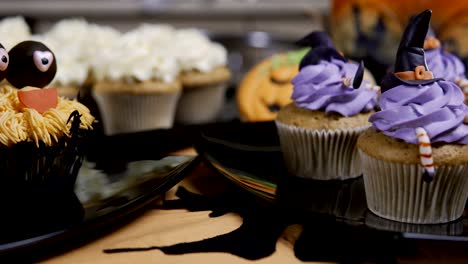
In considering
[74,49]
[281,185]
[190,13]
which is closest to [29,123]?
[281,185]

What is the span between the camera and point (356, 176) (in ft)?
5.43

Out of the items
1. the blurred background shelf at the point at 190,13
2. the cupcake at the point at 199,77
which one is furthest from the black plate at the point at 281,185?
the blurred background shelf at the point at 190,13

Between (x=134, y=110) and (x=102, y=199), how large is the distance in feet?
3.82

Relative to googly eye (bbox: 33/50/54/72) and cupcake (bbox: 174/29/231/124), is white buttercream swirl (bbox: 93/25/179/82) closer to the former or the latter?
cupcake (bbox: 174/29/231/124)

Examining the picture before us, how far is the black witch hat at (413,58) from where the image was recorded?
130 centimetres

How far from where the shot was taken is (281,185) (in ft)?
5.02

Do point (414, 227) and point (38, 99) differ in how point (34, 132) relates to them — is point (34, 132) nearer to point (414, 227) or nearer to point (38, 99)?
point (38, 99)

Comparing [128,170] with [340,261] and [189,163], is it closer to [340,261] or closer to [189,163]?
[189,163]

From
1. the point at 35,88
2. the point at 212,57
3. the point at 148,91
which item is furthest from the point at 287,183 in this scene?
the point at 212,57

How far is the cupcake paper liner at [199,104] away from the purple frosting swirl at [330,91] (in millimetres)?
1082

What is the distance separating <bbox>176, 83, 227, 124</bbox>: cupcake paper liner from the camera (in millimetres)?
2727

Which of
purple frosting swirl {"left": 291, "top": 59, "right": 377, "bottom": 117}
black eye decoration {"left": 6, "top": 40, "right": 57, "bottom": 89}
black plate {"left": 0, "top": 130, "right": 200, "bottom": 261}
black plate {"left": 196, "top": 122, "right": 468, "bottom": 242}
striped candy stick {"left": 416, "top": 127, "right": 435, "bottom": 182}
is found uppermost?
black eye decoration {"left": 6, "top": 40, "right": 57, "bottom": 89}

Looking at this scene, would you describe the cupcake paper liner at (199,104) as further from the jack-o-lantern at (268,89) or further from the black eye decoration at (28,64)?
the black eye decoration at (28,64)

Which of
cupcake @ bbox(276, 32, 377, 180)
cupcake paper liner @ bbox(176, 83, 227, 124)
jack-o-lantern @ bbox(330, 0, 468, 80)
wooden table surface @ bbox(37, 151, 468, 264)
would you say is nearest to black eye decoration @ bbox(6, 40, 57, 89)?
wooden table surface @ bbox(37, 151, 468, 264)
